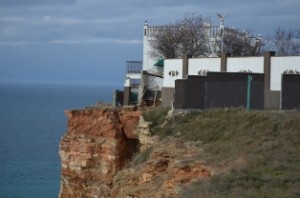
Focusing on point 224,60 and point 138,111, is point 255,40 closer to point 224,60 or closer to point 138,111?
point 224,60

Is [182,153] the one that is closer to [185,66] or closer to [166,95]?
[166,95]

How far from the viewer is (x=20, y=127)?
9481 cm

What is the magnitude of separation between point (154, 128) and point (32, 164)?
35907 millimetres

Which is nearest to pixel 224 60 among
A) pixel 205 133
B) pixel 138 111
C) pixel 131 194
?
pixel 138 111

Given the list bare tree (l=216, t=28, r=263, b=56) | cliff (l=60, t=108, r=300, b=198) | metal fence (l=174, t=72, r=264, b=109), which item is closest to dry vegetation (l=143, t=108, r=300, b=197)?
cliff (l=60, t=108, r=300, b=198)

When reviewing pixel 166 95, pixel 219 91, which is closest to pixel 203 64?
pixel 166 95

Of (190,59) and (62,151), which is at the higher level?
(190,59)

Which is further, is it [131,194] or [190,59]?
[190,59]

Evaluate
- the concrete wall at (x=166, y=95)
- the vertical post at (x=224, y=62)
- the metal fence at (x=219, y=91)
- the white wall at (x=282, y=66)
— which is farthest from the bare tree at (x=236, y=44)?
the metal fence at (x=219, y=91)

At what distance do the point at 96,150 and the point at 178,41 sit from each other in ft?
59.7

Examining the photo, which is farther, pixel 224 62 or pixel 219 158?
pixel 224 62

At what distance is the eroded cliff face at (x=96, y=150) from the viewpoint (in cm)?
3161

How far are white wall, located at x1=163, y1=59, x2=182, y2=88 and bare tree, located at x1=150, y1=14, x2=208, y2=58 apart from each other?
844cm

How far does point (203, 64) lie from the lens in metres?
36.1
